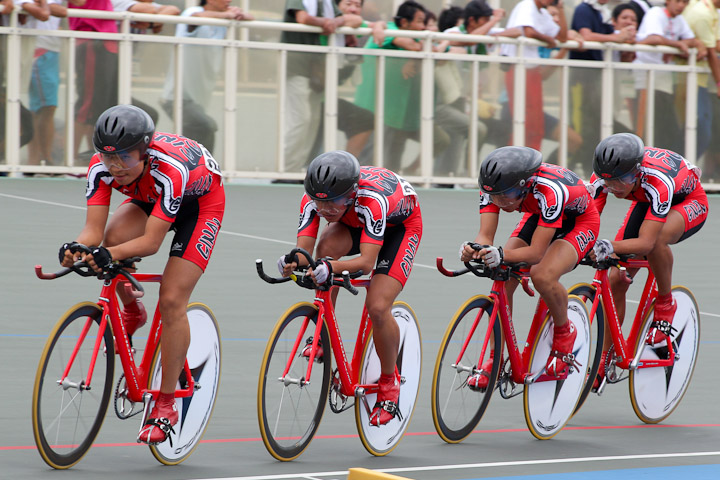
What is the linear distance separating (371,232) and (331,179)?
0.33 m

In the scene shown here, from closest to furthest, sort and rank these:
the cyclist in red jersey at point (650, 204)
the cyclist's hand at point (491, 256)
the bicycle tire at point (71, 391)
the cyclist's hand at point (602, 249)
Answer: the bicycle tire at point (71, 391) → the cyclist's hand at point (491, 256) → the cyclist's hand at point (602, 249) → the cyclist in red jersey at point (650, 204)

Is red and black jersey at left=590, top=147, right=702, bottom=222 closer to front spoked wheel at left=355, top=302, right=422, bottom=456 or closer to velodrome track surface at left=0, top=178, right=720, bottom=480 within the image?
velodrome track surface at left=0, top=178, right=720, bottom=480

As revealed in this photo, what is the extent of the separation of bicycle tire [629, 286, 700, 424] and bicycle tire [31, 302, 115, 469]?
306 cm

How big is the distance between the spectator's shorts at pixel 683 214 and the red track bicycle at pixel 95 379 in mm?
2797

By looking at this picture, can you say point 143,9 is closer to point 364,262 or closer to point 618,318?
point 618,318

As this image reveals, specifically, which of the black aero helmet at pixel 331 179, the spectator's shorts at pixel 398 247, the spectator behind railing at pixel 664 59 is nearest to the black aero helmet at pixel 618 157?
the spectator's shorts at pixel 398 247

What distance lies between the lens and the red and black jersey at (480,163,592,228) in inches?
272

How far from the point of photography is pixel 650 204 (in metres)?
7.60

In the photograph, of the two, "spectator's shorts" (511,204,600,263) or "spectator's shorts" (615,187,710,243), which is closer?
"spectator's shorts" (511,204,600,263)

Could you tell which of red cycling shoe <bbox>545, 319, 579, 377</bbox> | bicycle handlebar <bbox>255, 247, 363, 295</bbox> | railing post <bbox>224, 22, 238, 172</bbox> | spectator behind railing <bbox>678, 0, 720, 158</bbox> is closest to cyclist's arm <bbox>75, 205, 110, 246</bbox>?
bicycle handlebar <bbox>255, 247, 363, 295</bbox>

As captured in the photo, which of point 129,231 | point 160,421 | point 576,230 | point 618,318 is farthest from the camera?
point 618,318

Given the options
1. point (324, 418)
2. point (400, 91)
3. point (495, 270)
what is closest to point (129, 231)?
point (324, 418)

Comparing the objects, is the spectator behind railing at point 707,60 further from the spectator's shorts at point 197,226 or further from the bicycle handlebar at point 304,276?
the spectator's shorts at point 197,226

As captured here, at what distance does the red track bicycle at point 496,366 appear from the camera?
22.5 feet
